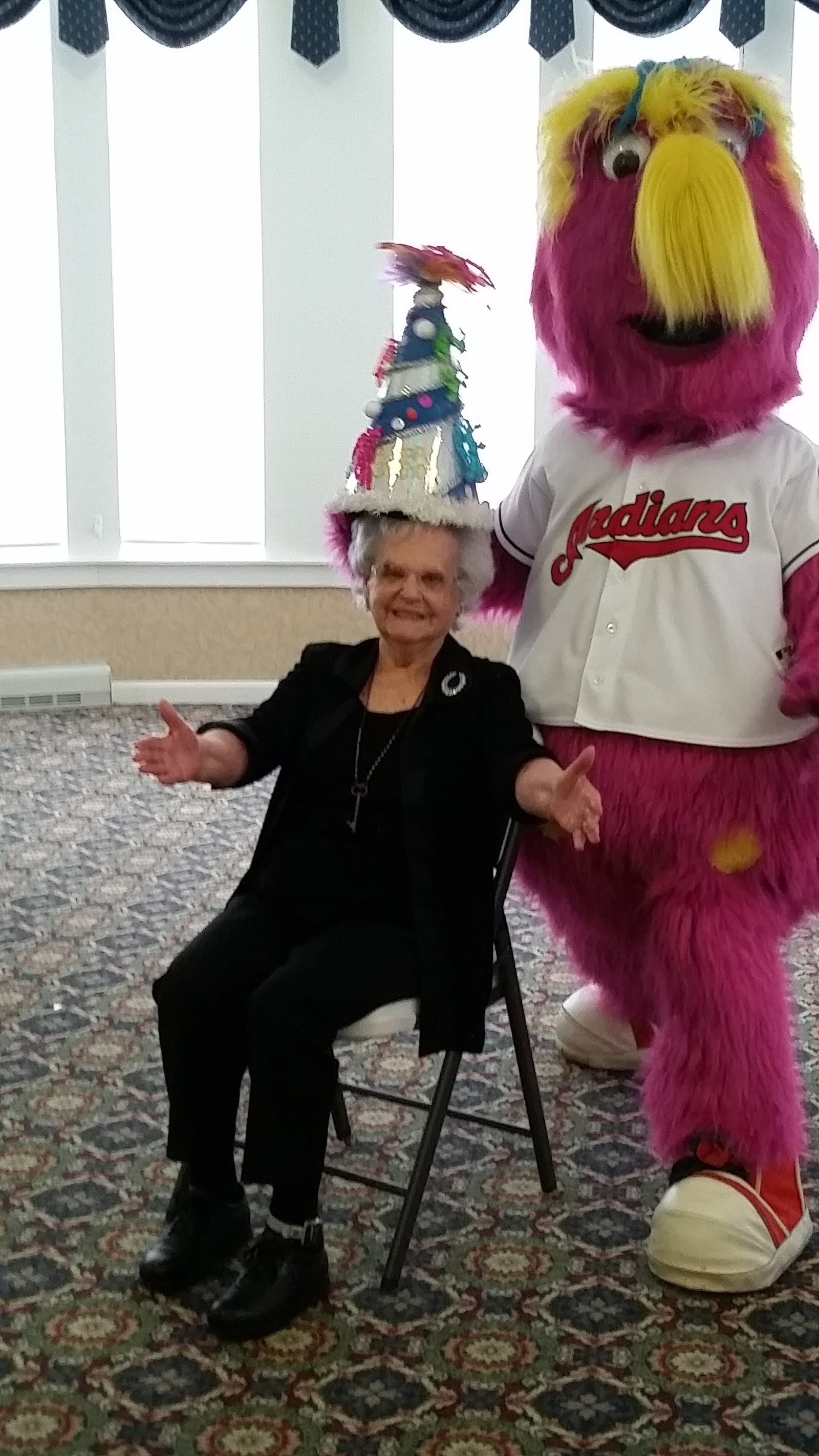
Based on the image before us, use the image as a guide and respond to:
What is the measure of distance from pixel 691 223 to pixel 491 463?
368cm

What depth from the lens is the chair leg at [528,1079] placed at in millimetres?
1981

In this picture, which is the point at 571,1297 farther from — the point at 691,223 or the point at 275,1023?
the point at 691,223

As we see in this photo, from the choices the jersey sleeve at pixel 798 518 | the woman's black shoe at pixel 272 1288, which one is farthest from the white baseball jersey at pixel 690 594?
the woman's black shoe at pixel 272 1288

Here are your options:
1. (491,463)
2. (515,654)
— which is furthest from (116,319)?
(515,654)

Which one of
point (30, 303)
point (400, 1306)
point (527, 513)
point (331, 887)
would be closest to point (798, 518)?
point (527, 513)

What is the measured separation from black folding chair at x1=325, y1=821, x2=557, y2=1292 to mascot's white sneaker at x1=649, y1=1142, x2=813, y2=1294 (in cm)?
25

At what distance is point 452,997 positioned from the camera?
70.8 inches

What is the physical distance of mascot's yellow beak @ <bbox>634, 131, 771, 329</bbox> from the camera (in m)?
1.85

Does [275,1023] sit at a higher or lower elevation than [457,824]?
lower

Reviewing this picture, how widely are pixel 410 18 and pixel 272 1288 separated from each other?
4451mm

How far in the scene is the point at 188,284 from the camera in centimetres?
541

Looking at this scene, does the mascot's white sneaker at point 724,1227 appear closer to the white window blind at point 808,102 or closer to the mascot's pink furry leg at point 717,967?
the mascot's pink furry leg at point 717,967

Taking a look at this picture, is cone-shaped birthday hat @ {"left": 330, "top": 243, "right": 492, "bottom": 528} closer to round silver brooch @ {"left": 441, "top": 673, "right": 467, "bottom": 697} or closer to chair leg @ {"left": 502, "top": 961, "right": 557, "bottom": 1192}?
round silver brooch @ {"left": 441, "top": 673, "right": 467, "bottom": 697}

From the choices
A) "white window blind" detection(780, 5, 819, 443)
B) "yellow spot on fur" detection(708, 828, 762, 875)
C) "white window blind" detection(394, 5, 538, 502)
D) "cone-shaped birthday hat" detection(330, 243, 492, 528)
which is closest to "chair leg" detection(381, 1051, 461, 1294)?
"yellow spot on fur" detection(708, 828, 762, 875)
